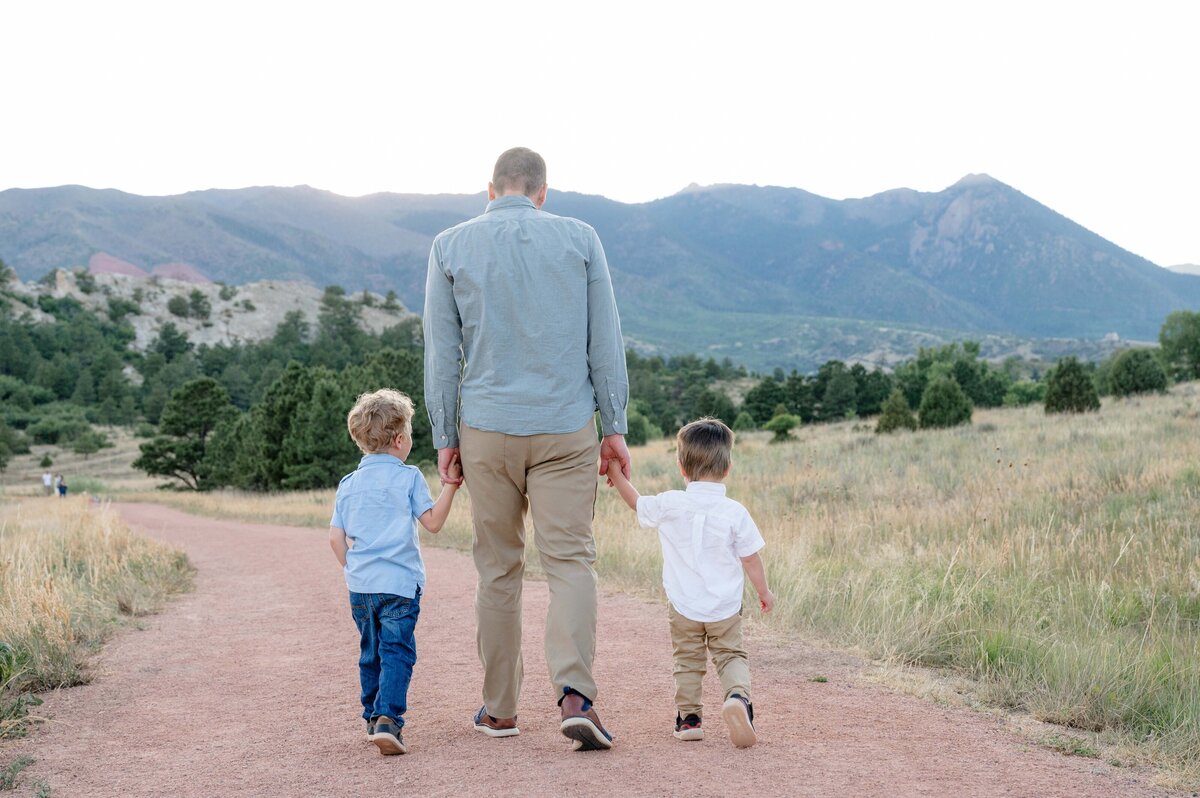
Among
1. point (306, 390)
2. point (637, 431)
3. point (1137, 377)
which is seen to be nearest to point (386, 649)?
point (1137, 377)

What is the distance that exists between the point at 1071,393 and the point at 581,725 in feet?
92.9

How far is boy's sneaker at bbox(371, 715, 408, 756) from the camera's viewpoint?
421 cm

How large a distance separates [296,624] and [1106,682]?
19.4 ft

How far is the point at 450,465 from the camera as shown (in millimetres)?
4414

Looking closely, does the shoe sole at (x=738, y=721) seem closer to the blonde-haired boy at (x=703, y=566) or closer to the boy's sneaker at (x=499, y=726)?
the blonde-haired boy at (x=703, y=566)

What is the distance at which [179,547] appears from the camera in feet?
44.8

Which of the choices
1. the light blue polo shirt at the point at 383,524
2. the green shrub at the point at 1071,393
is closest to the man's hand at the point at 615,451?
the light blue polo shirt at the point at 383,524

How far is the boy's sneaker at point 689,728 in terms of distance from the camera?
4.35m

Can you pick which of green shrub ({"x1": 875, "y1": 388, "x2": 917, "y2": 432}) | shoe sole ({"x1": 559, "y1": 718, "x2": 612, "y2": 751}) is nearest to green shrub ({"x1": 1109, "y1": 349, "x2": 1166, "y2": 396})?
green shrub ({"x1": 875, "y1": 388, "x2": 917, "y2": 432})

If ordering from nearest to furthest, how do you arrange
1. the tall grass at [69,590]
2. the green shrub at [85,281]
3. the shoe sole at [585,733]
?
the shoe sole at [585,733] → the tall grass at [69,590] → the green shrub at [85,281]

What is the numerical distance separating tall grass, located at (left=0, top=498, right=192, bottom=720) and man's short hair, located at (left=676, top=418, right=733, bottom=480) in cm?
368

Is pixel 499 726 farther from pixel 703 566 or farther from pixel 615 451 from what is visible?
pixel 615 451

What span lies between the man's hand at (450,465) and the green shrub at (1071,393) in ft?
88.9

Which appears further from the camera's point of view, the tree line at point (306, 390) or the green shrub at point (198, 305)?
the green shrub at point (198, 305)
